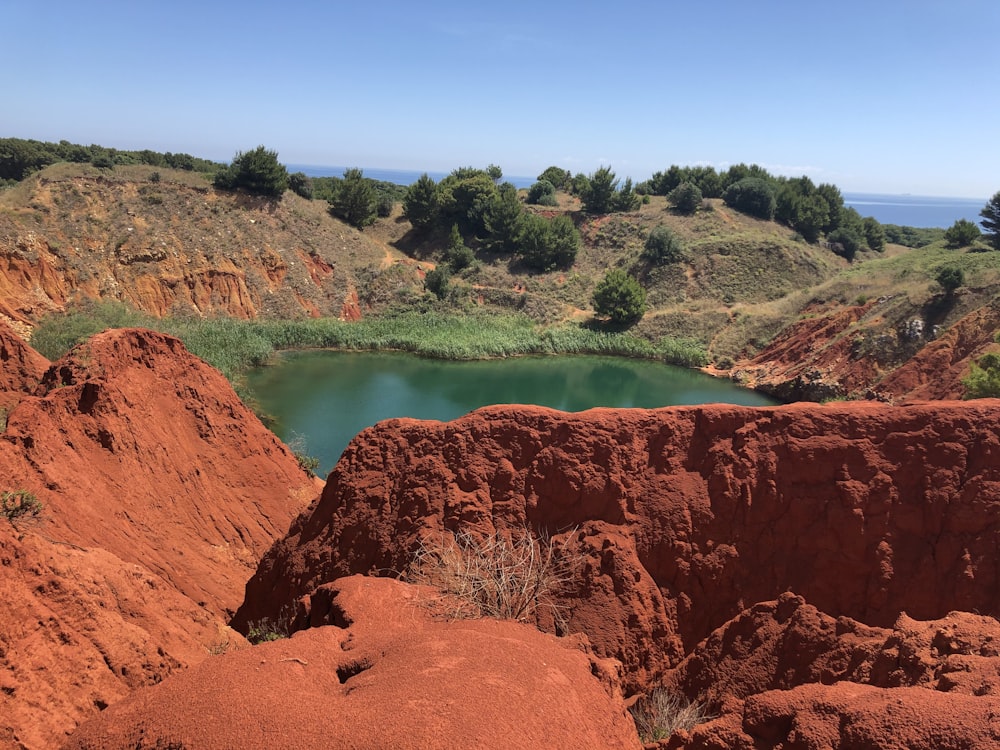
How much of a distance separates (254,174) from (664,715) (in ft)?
147

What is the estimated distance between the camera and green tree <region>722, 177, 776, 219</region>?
55.7m

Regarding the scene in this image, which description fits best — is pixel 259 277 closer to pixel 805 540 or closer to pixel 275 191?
pixel 275 191

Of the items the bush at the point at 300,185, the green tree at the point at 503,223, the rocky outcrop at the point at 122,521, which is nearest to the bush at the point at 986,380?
the rocky outcrop at the point at 122,521

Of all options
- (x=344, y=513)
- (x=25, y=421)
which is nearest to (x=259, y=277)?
(x=25, y=421)

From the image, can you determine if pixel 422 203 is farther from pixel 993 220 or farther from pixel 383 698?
pixel 383 698

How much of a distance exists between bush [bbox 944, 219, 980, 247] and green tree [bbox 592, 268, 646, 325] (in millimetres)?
22172

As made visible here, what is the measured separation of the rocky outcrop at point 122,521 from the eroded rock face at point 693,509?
7.08 feet

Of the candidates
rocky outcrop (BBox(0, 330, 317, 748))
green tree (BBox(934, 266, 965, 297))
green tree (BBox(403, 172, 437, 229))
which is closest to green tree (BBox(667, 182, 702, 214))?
green tree (BBox(403, 172, 437, 229))

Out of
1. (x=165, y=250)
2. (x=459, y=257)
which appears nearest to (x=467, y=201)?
(x=459, y=257)

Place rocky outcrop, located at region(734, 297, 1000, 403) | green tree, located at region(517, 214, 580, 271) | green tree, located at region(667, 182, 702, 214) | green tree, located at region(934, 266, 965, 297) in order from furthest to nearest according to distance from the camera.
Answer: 1. green tree, located at region(667, 182, 702, 214)
2. green tree, located at region(517, 214, 580, 271)
3. green tree, located at region(934, 266, 965, 297)
4. rocky outcrop, located at region(734, 297, 1000, 403)

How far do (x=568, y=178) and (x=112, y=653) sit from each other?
7153 cm

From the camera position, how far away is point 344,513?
435 inches

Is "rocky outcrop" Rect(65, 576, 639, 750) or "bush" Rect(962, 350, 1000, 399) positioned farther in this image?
"bush" Rect(962, 350, 1000, 399)

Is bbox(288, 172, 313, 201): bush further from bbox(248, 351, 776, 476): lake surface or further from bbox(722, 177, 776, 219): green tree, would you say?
bbox(722, 177, 776, 219): green tree
